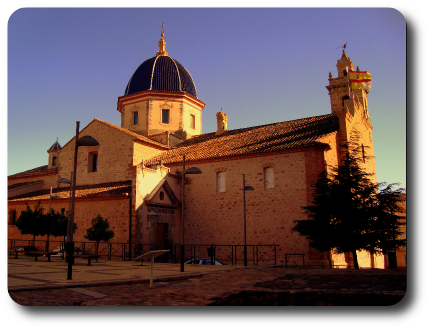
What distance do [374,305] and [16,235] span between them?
87.8ft

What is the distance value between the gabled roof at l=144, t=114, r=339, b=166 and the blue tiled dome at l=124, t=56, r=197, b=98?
19.9ft

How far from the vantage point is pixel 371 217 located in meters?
16.5

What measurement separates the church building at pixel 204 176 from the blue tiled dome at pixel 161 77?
433 millimetres

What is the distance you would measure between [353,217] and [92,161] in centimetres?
2050

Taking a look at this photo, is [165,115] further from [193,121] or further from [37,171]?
[37,171]

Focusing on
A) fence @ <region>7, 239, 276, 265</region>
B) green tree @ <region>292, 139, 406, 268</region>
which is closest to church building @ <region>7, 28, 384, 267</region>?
fence @ <region>7, 239, 276, 265</region>

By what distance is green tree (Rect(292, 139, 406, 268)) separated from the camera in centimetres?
1633

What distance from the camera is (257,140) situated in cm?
2425

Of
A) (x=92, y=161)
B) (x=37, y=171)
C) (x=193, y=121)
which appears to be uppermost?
(x=193, y=121)

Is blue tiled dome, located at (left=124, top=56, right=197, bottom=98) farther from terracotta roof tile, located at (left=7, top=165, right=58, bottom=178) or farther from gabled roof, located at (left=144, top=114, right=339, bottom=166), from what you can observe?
terracotta roof tile, located at (left=7, top=165, right=58, bottom=178)

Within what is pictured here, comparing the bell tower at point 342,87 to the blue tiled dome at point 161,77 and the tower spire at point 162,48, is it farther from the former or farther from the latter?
the tower spire at point 162,48

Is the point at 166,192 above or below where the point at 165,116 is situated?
below

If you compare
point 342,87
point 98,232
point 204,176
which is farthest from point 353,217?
point 98,232

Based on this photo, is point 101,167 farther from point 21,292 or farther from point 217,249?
point 21,292
